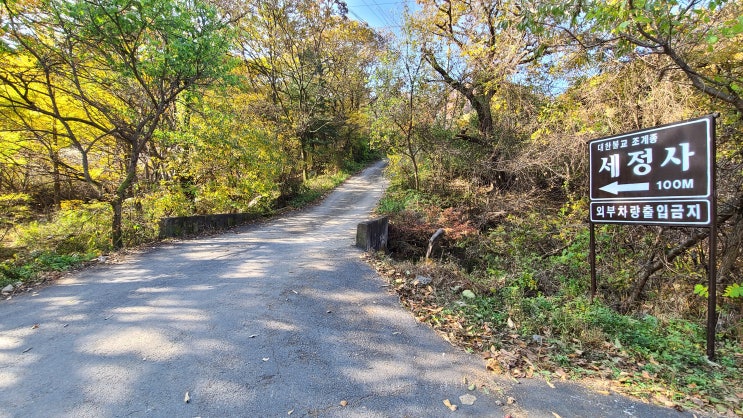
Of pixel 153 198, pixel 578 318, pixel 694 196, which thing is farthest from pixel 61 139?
pixel 694 196

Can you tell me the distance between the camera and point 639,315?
14.9 feet

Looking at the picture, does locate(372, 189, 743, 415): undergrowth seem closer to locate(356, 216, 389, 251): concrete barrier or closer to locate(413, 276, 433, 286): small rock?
locate(413, 276, 433, 286): small rock

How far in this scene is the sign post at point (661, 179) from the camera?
3088mm

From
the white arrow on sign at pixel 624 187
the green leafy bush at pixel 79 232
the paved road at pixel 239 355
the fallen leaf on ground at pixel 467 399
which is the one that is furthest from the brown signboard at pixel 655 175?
the green leafy bush at pixel 79 232

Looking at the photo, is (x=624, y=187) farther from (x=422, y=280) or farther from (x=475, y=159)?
(x=475, y=159)

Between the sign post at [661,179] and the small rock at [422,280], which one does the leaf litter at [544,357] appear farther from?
the sign post at [661,179]

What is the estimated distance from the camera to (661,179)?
11.3 feet

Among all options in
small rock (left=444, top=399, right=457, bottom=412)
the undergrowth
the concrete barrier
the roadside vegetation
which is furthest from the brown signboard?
the concrete barrier

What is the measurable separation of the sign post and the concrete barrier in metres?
4.14

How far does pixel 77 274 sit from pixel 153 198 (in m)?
4.16

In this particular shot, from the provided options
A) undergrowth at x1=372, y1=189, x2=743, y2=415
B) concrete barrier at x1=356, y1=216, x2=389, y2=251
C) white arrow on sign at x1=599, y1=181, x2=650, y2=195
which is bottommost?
undergrowth at x1=372, y1=189, x2=743, y2=415

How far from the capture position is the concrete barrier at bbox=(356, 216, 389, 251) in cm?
718

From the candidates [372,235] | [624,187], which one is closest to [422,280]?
[372,235]

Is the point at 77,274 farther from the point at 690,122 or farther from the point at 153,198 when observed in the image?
the point at 690,122
